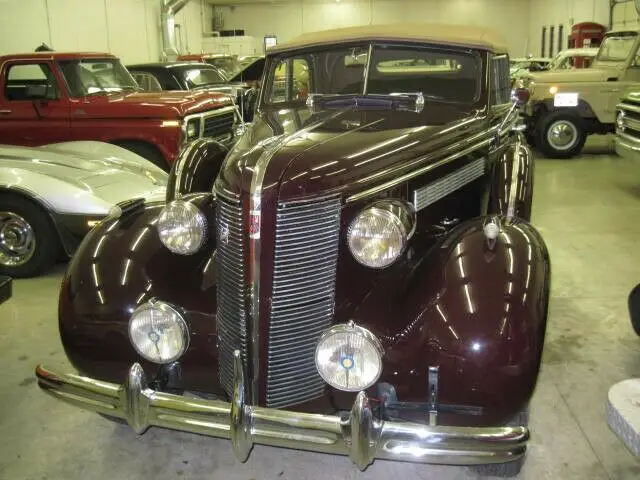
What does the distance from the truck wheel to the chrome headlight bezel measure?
979 centimetres

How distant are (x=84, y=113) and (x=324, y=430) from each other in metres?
6.50

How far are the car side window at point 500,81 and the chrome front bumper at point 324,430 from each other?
93.4 inches

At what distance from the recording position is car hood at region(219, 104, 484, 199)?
251cm

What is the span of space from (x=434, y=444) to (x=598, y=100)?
32.2 ft

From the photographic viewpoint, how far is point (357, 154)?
2787mm

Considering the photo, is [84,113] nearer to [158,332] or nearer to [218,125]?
[218,125]

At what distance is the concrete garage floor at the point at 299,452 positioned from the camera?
2906 mm

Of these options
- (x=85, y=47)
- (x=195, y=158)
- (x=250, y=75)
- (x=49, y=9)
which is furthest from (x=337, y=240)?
(x=85, y=47)

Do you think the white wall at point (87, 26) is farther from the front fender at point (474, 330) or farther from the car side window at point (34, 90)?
the front fender at point (474, 330)

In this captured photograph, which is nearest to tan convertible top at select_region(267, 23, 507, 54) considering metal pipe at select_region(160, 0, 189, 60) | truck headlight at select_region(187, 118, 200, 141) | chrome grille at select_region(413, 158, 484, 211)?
chrome grille at select_region(413, 158, 484, 211)

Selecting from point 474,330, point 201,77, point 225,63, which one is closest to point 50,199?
point 474,330

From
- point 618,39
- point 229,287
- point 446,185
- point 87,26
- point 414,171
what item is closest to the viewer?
point 229,287

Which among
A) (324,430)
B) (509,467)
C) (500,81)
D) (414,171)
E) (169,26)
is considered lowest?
(509,467)

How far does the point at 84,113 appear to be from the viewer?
25.0ft
